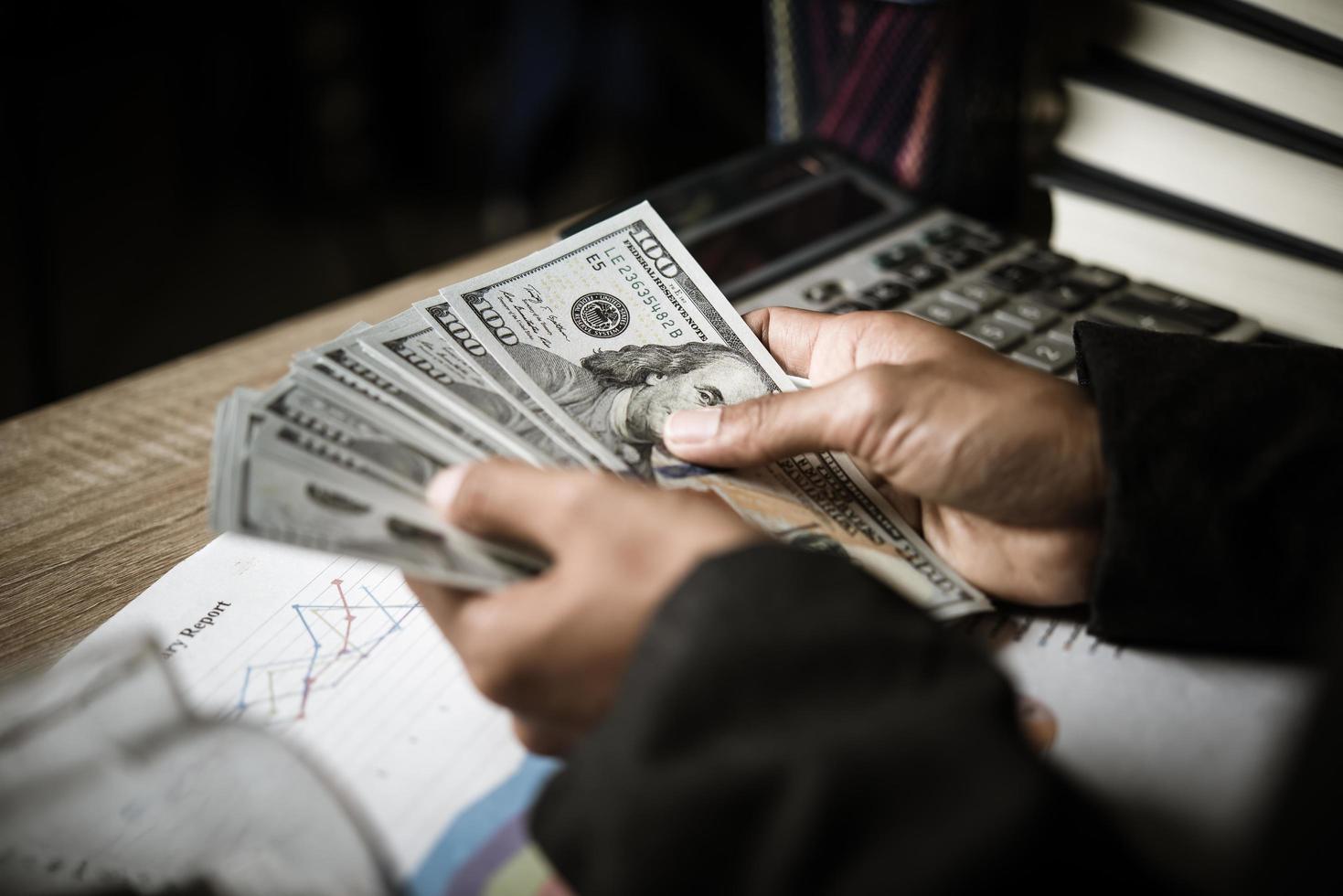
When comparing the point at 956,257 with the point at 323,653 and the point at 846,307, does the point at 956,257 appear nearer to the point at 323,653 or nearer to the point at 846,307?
the point at 846,307

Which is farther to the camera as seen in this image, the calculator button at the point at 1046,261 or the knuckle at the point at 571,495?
the calculator button at the point at 1046,261

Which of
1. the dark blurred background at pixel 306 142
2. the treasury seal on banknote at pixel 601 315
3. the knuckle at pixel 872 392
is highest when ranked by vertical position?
the knuckle at pixel 872 392

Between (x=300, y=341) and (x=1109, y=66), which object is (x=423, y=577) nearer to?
(x=300, y=341)

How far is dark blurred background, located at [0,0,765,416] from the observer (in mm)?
1476

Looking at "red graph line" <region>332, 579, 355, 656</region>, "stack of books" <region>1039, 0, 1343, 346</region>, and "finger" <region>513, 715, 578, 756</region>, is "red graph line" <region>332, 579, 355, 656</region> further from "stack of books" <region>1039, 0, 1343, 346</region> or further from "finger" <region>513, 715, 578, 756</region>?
"stack of books" <region>1039, 0, 1343, 346</region>

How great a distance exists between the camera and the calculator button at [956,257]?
2.48 feet

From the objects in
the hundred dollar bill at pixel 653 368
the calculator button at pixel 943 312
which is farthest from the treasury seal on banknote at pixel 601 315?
the calculator button at pixel 943 312

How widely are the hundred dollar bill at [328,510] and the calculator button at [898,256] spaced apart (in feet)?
1.44

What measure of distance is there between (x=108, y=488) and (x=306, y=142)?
49.5 inches

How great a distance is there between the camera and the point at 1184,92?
765 millimetres

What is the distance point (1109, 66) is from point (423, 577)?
2.41 ft

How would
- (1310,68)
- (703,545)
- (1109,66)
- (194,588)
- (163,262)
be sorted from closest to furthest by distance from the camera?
(703,545)
(194,588)
(1310,68)
(1109,66)
(163,262)

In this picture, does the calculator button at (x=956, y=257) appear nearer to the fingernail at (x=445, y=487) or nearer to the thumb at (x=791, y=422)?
the thumb at (x=791, y=422)

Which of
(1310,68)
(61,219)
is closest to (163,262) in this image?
(61,219)
